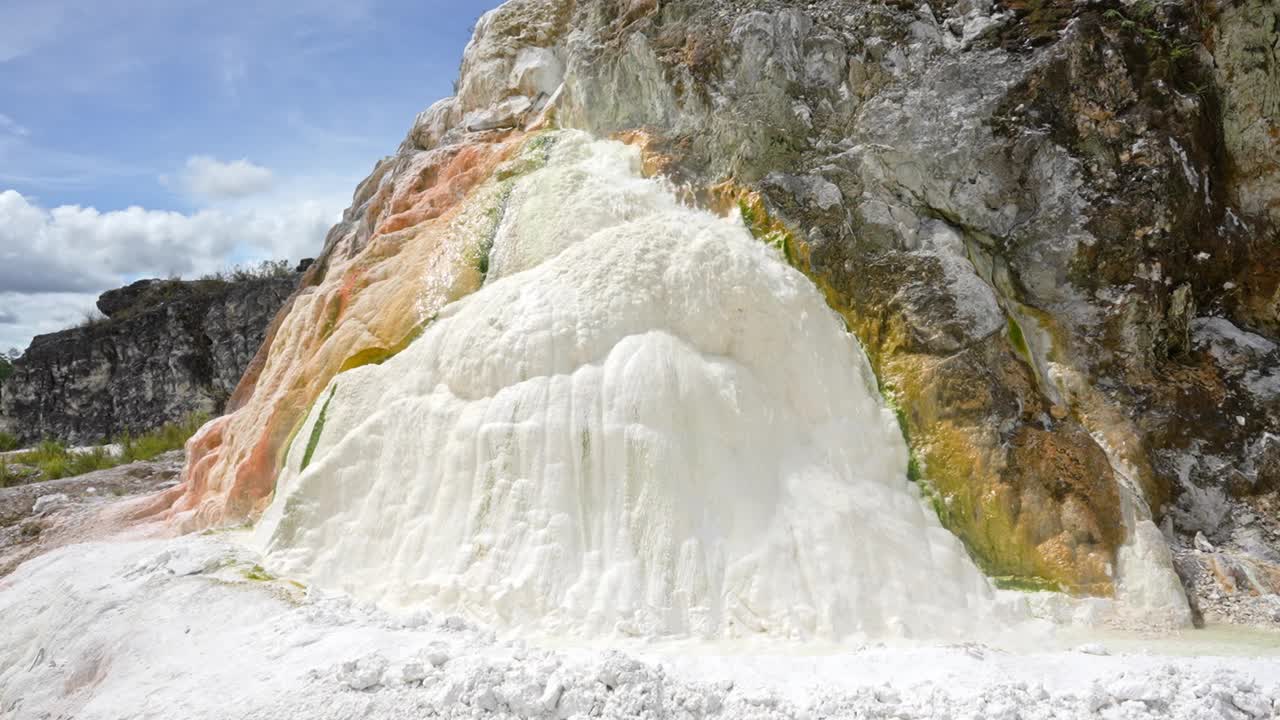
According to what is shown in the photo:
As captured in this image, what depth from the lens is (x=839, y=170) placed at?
612 cm

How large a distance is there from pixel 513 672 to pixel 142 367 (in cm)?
1616

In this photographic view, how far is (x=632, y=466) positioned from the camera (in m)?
4.66

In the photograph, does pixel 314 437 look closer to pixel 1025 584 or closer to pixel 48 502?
pixel 48 502

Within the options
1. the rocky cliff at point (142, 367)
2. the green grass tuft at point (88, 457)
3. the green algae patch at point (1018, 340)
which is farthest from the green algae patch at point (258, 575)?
the rocky cliff at point (142, 367)

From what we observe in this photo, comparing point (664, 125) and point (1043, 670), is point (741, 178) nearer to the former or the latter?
point (664, 125)

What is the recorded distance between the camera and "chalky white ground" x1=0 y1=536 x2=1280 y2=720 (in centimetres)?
336

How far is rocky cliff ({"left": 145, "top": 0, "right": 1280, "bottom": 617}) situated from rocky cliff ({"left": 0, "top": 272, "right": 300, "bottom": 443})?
10.4 meters

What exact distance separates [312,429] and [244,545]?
2.84ft

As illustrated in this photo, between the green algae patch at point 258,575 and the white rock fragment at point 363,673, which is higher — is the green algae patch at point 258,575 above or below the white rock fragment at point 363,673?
above

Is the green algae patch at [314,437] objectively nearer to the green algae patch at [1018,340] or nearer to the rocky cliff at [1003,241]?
the rocky cliff at [1003,241]

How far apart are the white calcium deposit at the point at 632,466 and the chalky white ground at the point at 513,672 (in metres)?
0.32

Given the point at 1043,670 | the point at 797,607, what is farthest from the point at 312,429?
the point at 1043,670

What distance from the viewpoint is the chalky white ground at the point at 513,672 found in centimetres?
336

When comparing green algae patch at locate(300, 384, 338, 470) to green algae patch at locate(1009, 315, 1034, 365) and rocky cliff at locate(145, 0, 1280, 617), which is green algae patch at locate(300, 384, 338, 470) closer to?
rocky cliff at locate(145, 0, 1280, 617)
